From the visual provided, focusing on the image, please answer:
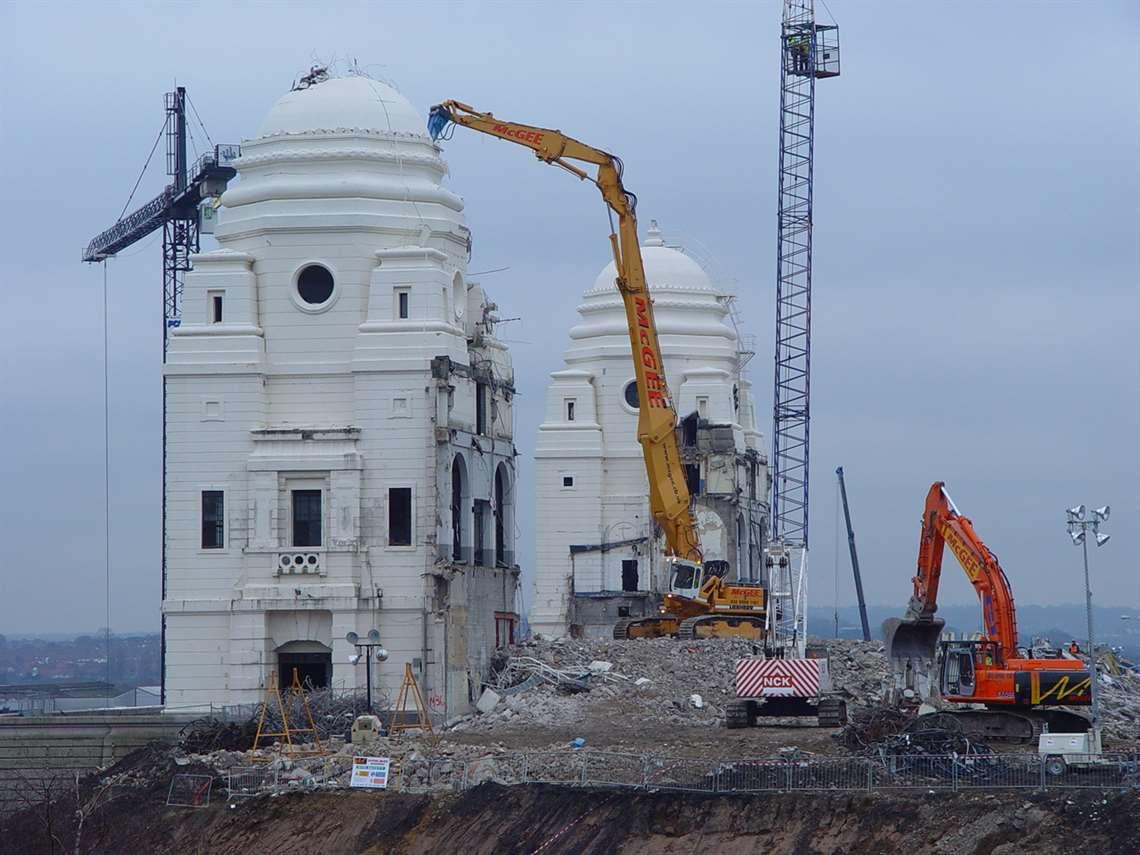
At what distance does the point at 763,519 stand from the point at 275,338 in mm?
41561

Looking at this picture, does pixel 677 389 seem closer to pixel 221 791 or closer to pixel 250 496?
pixel 250 496

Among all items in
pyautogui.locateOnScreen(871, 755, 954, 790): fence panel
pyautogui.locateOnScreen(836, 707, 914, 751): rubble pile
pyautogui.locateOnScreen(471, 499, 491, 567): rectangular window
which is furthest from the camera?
pyautogui.locateOnScreen(471, 499, 491, 567): rectangular window

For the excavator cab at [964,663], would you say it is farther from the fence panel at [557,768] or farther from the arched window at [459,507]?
the arched window at [459,507]

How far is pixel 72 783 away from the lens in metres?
53.2

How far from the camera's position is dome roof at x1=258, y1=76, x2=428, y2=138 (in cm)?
6481

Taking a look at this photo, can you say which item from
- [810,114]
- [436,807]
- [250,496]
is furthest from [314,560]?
[810,114]

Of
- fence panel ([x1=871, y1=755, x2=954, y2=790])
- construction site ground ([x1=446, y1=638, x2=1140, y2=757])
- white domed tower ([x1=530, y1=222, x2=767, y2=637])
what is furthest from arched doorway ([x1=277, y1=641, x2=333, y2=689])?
white domed tower ([x1=530, y1=222, x2=767, y2=637])

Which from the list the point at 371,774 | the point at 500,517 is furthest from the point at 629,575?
the point at 371,774

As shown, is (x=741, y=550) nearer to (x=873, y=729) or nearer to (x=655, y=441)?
(x=655, y=441)

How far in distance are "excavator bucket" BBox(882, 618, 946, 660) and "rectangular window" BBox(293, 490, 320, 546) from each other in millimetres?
16176

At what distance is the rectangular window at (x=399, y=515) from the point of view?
6169cm

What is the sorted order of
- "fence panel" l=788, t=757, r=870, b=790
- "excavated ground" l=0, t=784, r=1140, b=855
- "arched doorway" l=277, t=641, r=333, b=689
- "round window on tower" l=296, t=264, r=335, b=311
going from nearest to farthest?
1. "excavated ground" l=0, t=784, r=1140, b=855
2. "fence panel" l=788, t=757, r=870, b=790
3. "arched doorway" l=277, t=641, r=333, b=689
4. "round window on tower" l=296, t=264, r=335, b=311

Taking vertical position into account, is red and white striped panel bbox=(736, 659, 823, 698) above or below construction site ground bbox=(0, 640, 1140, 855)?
above

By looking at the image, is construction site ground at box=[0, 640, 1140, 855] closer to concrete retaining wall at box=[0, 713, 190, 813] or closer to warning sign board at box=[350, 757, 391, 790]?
warning sign board at box=[350, 757, 391, 790]
